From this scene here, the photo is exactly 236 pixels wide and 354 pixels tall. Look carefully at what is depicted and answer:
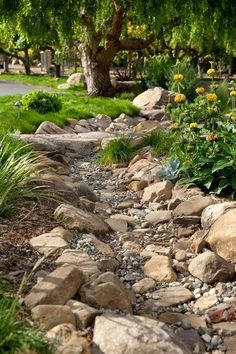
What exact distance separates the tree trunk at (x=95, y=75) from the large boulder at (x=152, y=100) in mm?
1533

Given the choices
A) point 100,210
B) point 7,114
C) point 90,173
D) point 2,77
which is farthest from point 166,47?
point 100,210

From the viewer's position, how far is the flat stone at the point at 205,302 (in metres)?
3.75

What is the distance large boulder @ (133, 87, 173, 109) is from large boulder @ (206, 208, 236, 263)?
363 inches

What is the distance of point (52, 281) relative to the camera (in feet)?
10.8

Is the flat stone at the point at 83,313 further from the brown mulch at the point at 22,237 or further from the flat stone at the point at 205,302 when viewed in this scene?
the flat stone at the point at 205,302

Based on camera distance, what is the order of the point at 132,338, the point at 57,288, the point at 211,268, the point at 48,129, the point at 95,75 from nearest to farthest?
the point at 132,338 < the point at 57,288 < the point at 211,268 < the point at 48,129 < the point at 95,75

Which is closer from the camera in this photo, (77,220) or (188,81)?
(77,220)

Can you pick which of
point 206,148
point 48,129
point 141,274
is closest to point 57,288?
point 141,274

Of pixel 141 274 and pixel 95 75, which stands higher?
pixel 95 75

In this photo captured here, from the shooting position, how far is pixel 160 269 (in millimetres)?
→ 4207

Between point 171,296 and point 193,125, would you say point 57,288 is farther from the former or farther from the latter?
point 193,125

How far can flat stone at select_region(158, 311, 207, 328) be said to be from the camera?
11.4 feet

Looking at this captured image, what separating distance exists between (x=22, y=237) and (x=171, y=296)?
3.87ft

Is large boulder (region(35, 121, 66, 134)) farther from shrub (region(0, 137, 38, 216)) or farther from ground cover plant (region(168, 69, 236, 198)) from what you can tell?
shrub (region(0, 137, 38, 216))
